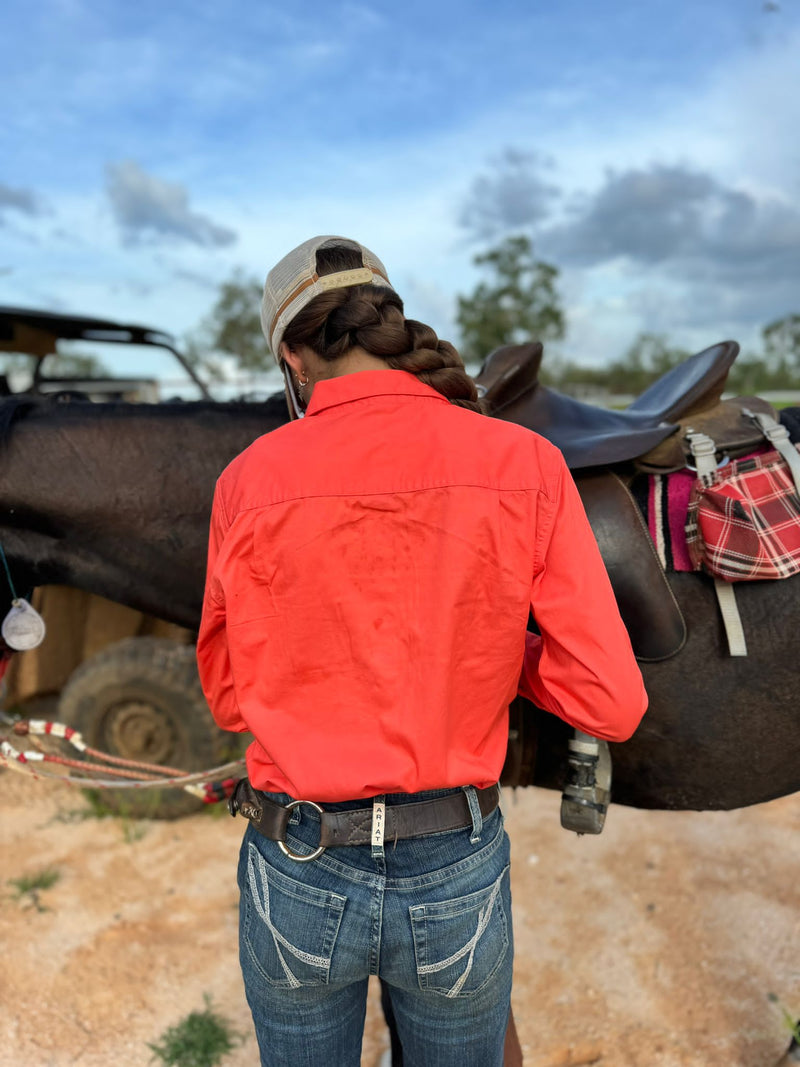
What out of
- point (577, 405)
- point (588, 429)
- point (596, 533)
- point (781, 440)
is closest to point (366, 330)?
point (596, 533)

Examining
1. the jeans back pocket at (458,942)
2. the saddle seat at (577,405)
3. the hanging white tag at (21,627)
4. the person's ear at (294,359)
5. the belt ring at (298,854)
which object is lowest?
the jeans back pocket at (458,942)

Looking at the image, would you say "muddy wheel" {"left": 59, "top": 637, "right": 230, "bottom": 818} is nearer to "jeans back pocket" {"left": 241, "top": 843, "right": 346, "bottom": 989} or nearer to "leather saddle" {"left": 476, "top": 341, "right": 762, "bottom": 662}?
"leather saddle" {"left": 476, "top": 341, "right": 762, "bottom": 662}

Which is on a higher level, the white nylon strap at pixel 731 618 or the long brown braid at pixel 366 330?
the long brown braid at pixel 366 330

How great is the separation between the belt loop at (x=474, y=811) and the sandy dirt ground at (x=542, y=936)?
1.70 m

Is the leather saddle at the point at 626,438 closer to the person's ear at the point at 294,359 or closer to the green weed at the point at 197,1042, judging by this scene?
the person's ear at the point at 294,359

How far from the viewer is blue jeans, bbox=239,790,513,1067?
1130 mm

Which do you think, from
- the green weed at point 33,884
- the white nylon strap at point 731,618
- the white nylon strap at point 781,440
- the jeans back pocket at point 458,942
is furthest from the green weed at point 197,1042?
Answer: the white nylon strap at point 781,440

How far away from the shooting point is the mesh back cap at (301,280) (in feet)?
3.82

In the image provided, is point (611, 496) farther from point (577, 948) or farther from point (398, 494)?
point (577, 948)

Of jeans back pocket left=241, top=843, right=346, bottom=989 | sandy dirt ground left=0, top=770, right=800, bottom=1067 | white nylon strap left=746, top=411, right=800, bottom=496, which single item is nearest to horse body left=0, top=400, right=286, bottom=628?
jeans back pocket left=241, top=843, right=346, bottom=989

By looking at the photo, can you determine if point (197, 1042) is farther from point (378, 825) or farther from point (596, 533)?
point (596, 533)

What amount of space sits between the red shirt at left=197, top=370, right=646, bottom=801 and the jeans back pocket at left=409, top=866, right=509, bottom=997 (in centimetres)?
20

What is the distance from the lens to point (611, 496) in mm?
1802

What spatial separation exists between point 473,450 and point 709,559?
91 centimetres
